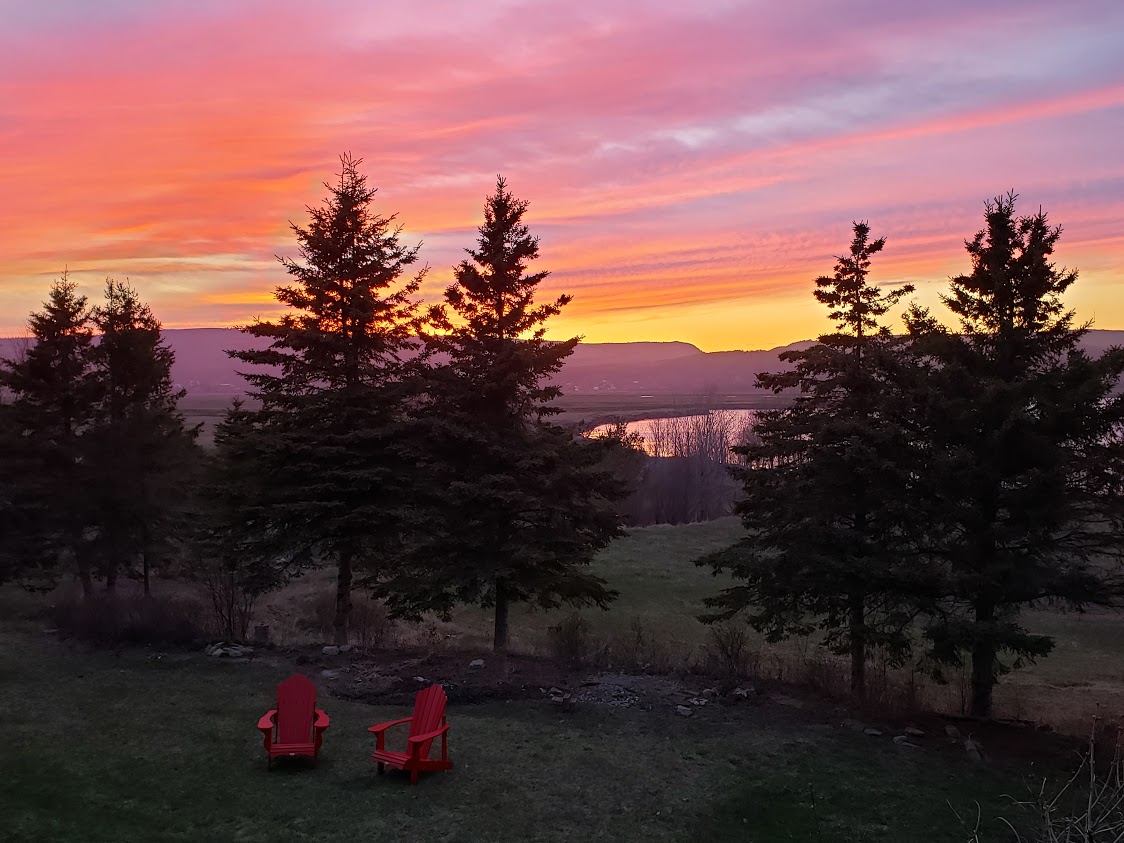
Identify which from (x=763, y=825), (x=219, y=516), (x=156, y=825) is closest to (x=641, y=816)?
(x=763, y=825)

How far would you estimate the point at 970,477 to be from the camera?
1256 cm

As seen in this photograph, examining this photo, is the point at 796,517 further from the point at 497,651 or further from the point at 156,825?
the point at 156,825

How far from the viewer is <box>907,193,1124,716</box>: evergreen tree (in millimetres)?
12039

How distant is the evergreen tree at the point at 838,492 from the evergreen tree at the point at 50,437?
64.5 ft

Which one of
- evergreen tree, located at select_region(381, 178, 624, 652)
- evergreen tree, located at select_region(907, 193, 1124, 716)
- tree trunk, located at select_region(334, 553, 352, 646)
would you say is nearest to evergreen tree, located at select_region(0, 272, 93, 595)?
tree trunk, located at select_region(334, 553, 352, 646)

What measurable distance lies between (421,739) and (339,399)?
32.4 ft

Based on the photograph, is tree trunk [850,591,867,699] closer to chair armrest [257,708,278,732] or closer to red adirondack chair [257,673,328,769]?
red adirondack chair [257,673,328,769]

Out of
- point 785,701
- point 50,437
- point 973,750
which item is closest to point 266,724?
point 785,701

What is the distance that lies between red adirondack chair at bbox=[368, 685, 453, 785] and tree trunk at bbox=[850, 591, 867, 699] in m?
7.96

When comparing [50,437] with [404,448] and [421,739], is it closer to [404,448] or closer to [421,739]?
[404,448]

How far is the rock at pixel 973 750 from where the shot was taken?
11498mm

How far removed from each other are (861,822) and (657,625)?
23.7 m

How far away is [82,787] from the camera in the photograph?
9375 millimetres

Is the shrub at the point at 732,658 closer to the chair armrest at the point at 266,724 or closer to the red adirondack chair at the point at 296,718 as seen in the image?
the red adirondack chair at the point at 296,718
